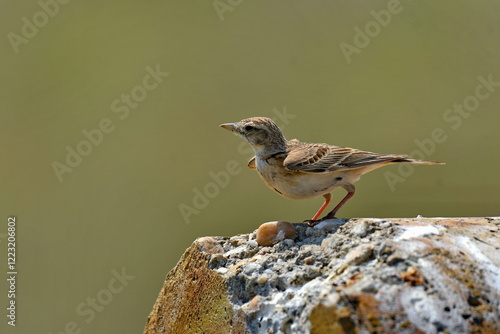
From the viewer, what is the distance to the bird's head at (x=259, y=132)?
6.30 metres

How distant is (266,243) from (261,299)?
28.1 inches

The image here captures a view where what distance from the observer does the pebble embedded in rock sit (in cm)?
462

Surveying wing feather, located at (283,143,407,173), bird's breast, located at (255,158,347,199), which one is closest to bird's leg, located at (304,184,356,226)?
bird's breast, located at (255,158,347,199)

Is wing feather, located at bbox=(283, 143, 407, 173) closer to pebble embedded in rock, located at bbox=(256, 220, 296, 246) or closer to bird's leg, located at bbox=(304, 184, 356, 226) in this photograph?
bird's leg, located at bbox=(304, 184, 356, 226)

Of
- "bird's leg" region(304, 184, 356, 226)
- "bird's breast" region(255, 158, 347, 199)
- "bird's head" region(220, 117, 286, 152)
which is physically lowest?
"bird's leg" region(304, 184, 356, 226)

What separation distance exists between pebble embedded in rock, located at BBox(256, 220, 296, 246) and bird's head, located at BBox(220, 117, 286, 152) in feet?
5.59

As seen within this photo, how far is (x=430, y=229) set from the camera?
390 cm

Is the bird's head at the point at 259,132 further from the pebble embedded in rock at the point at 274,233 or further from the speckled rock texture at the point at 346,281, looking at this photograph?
the pebble embedded in rock at the point at 274,233

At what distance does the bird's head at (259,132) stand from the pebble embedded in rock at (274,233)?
5.59ft

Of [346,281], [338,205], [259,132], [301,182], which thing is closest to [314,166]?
Result: [301,182]

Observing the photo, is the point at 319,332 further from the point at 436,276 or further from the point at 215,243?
the point at 215,243

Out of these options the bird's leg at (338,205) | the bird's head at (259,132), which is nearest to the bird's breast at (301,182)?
the bird's leg at (338,205)

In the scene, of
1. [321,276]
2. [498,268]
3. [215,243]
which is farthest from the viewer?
[215,243]

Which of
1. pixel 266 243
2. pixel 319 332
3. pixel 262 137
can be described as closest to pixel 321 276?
pixel 319 332
